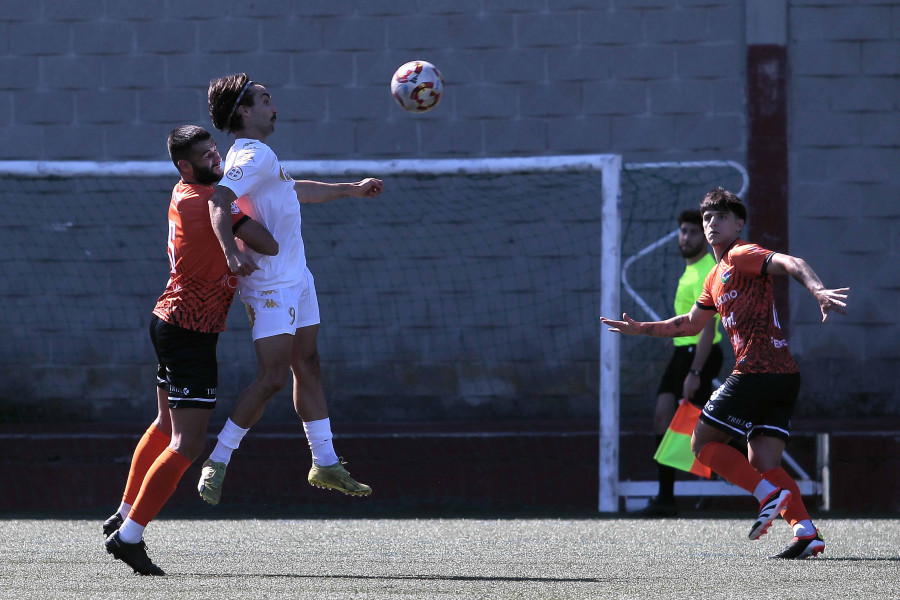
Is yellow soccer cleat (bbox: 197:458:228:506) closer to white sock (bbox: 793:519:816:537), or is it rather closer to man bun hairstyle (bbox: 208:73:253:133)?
man bun hairstyle (bbox: 208:73:253:133)

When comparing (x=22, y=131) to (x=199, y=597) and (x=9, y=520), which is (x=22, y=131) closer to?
(x=9, y=520)

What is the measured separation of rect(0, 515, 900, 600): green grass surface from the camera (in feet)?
14.0

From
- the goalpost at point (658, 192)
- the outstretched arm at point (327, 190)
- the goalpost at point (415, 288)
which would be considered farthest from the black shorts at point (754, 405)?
the goalpost at point (415, 288)

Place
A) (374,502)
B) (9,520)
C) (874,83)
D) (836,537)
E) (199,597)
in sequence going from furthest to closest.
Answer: (874,83) < (374,502) < (9,520) < (836,537) < (199,597)

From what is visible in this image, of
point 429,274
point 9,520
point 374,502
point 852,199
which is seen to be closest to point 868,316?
point 852,199

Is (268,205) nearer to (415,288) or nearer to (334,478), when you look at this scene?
(334,478)

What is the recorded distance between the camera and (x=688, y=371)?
761 cm

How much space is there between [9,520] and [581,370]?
14.3 feet

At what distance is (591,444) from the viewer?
27.5ft

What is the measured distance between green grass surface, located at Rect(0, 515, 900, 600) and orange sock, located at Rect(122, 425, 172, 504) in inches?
Result: 12.3

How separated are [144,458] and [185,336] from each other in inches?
24.5

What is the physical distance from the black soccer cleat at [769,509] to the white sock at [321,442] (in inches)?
72.8

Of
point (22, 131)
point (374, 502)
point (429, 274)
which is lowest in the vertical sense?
point (374, 502)

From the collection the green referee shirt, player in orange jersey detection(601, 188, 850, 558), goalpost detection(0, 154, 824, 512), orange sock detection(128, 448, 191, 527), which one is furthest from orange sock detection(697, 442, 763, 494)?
goalpost detection(0, 154, 824, 512)
